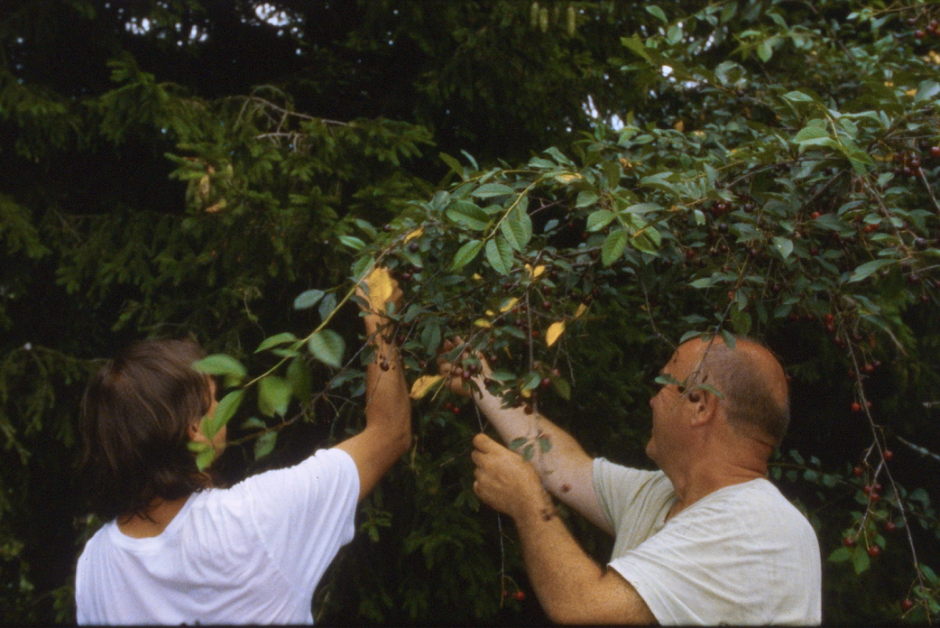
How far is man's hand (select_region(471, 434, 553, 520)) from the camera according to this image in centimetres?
162

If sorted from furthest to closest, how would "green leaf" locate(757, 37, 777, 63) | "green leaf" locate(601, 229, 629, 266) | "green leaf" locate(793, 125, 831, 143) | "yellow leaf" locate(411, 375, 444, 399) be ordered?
"green leaf" locate(757, 37, 777, 63)
"yellow leaf" locate(411, 375, 444, 399)
"green leaf" locate(793, 125, 831, 143)
"green leaf" locate(601, 229, 629, 266)

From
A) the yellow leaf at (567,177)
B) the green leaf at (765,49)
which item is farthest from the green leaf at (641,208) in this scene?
the green leaf at (765,49)

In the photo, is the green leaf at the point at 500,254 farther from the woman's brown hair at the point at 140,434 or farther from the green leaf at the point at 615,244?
the woman's brown hair at the point at 140,434

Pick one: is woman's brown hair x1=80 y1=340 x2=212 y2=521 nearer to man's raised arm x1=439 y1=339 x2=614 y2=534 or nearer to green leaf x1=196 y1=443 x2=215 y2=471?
green leaf x1=196 y1=443 x2=215 y2=471

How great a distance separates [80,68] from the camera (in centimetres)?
346

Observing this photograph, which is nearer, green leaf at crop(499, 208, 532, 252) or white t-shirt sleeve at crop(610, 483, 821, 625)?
white t-shirt sleeve at crop(610, 483, 821, 625)

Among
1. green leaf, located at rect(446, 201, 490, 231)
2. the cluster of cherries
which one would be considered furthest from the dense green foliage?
the cluster of cherries

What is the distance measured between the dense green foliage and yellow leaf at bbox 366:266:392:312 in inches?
1.4

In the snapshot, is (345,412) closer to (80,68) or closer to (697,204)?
(697,204)

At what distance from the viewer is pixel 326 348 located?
1.19 meters

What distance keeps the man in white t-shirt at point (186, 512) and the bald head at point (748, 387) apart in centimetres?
72

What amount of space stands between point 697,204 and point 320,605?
2.05 m

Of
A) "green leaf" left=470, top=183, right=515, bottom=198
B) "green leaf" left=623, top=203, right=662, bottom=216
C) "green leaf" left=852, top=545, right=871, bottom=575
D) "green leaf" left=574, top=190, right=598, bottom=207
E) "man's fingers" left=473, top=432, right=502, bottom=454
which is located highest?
"green leaf" left=470, top=183, right=515, bottom=198

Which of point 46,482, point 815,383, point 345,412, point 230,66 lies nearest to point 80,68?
point 230,66
